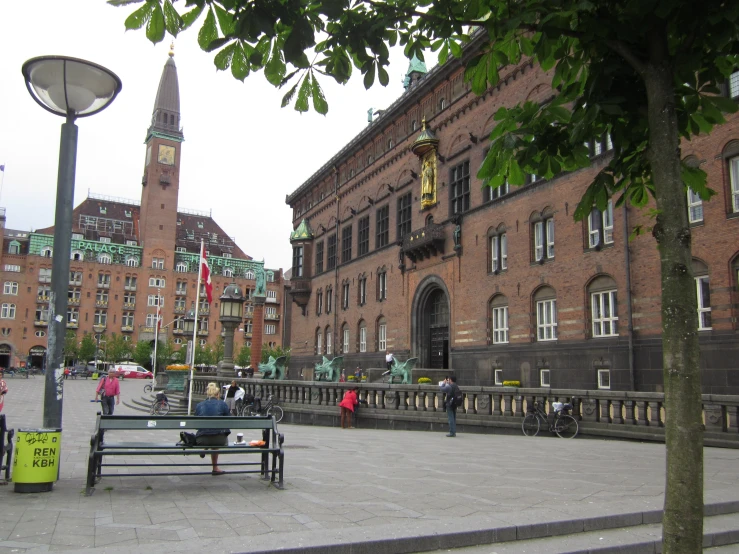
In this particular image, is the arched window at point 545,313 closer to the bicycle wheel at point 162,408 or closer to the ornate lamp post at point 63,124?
the bicycle wheel at point 162,408

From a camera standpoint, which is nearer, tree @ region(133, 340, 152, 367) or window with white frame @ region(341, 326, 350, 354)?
window with white frame @ region(341, 326, 350, 354)

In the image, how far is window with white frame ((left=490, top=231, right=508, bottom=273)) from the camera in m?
29.5

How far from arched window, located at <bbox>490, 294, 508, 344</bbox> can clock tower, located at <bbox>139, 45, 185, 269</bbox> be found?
78.6m

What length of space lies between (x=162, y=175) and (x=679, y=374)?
331 feet

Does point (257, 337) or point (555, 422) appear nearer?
point (555, 422)

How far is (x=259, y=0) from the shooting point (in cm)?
447

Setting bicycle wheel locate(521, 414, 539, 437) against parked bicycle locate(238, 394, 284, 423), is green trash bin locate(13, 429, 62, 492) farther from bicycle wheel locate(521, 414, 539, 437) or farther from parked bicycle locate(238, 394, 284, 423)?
parked bicycle locate(238, 394, 284, 423)

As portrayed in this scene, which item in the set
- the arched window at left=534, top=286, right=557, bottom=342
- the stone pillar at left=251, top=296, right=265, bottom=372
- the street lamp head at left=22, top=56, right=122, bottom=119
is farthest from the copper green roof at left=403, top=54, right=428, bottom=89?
the street lamp head at left=22, top=56, right=122, bottom=119

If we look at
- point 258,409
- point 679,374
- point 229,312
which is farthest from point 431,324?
point 679,374

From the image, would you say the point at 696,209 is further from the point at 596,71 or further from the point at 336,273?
the point at 336,273

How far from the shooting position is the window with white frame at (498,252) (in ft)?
96.9

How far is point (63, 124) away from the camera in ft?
30.6

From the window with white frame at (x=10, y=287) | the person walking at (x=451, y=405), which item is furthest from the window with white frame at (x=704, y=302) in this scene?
the window with white frame at (x=10, y=287)

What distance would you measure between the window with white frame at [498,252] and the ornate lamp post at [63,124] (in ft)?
73.9
